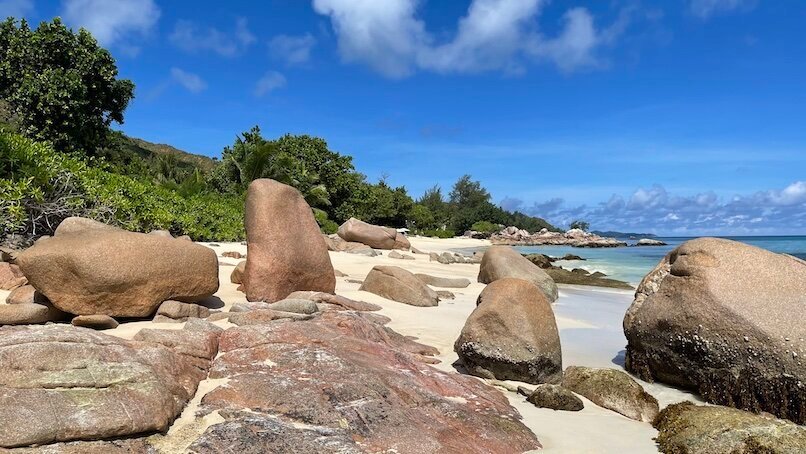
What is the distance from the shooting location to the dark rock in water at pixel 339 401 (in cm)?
358

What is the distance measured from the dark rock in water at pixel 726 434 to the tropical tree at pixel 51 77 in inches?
920

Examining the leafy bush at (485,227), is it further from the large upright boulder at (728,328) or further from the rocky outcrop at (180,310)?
the rocky outcrop at (180,310)

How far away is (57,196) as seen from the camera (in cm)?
1184

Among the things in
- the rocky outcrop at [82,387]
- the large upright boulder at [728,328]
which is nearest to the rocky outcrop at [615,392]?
the large upright boulder at [728,328]

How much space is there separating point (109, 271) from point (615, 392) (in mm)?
5346

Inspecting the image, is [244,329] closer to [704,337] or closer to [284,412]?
[284,412]

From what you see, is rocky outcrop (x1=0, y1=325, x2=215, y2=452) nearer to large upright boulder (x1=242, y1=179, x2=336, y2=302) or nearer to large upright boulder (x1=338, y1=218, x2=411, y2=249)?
large upright boulder (x1=242, y1=179, x2=336, y2=302)

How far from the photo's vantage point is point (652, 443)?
4598mm

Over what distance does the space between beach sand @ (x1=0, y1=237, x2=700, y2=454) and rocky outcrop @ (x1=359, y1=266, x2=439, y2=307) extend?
20 cm

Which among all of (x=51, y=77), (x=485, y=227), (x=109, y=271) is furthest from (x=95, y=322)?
(x=485, y=227)

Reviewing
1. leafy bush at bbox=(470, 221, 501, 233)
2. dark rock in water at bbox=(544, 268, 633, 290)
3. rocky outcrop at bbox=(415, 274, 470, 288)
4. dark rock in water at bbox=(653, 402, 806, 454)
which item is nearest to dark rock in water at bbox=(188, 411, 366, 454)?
dark rock in water at bbox=(653, 402, 806, 454)

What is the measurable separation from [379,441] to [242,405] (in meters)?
0.99

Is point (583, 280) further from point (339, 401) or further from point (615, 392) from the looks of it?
point (339, 401)

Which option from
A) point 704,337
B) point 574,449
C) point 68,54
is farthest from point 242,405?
point 68,54
